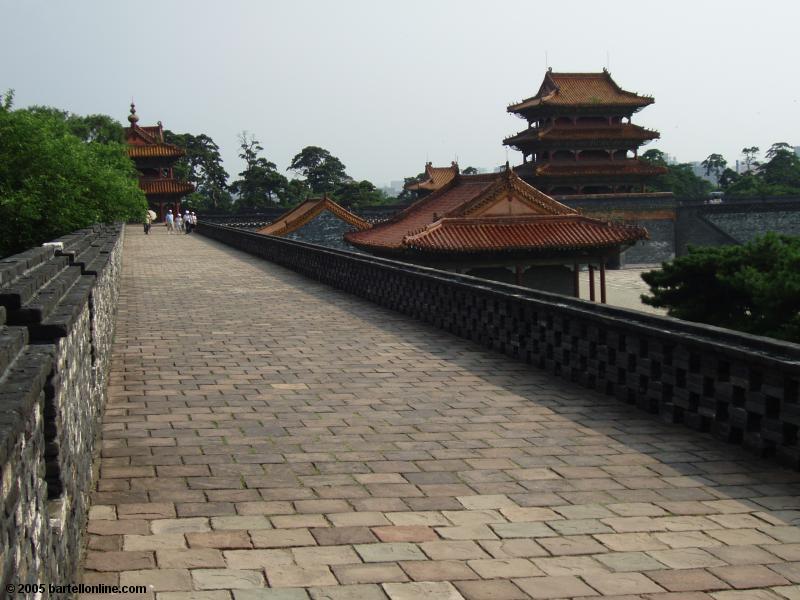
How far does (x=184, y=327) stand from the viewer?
35.4ft

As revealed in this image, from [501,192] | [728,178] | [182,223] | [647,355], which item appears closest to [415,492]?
[647,355]

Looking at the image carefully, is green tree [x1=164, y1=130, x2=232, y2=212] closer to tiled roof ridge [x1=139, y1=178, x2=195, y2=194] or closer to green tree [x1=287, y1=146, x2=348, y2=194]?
green tree [x1=287, y1=146, x2=348, y2=194]

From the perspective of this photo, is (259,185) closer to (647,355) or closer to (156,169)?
(156,169)

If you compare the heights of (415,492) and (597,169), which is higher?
(597,169)

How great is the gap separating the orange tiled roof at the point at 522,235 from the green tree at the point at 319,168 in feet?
212

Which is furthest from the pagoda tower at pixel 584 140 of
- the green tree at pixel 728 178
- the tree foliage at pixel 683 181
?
the tree foliage at pixel 683 181

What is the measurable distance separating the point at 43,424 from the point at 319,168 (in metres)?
91.2

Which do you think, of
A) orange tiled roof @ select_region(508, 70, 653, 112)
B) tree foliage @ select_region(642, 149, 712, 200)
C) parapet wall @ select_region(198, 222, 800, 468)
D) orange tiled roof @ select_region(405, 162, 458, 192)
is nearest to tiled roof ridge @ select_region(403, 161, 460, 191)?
orange tiled roof @ select_region(405, 162, 458, 192)

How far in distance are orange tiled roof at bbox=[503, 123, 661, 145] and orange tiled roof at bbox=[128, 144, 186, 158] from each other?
2099cm

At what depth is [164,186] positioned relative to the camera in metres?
56.2

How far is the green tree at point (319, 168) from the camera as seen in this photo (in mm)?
92812

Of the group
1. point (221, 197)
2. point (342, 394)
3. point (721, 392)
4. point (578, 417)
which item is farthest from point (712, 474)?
point (221, 197)

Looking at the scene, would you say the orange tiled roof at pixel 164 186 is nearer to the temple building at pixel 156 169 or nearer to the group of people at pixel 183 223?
the temple building at pixel 156 169

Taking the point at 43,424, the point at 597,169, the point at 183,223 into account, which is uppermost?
the point at 597,169
